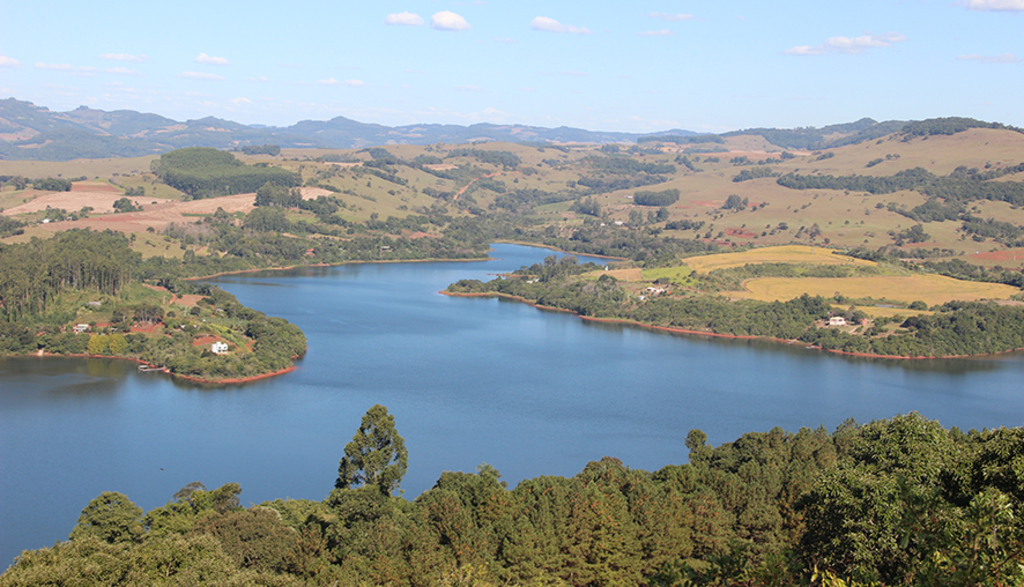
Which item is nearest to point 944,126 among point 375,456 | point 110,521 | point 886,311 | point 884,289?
point 884,289

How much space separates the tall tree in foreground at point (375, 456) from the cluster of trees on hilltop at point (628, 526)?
6cm

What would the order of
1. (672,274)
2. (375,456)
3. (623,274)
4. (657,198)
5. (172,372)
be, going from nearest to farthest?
1. (375,456)
2. (172,372)
3. (672,274)
4. (623,274)
5. (657,198)

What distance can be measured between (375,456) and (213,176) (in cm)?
11096

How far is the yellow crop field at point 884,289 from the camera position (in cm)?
6975

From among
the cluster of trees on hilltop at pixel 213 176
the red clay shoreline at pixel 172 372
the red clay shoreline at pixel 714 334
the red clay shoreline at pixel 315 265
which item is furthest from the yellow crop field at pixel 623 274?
the cluster of trees on hilltop at pixel 213 176

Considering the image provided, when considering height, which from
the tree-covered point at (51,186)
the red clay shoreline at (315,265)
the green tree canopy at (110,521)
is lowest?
the red clay shoreline at (315,265)

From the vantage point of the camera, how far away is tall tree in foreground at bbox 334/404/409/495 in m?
25.7

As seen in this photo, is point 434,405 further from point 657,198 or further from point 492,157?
point 492,157

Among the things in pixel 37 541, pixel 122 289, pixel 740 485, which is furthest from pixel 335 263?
pixel 740 485

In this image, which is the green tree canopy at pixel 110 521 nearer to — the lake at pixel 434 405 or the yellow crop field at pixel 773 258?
the lake at pixel 434 405

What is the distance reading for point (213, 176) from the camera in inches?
5015

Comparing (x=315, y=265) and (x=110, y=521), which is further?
(x=315, y=265)

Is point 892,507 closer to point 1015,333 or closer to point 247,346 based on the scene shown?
Answer: point 247,346

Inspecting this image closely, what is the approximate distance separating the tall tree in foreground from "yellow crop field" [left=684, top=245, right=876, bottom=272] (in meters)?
58.5
